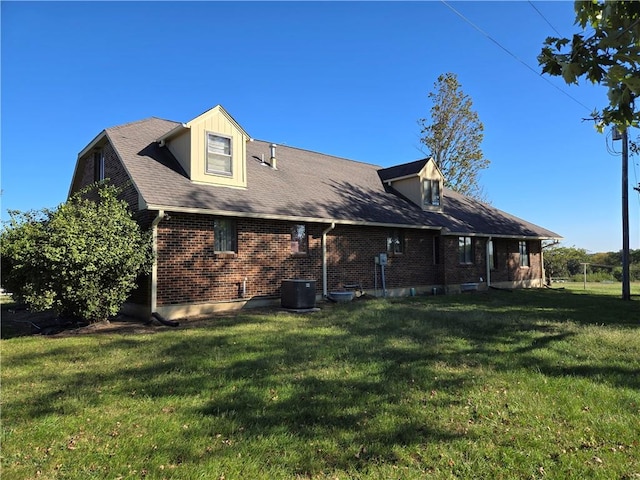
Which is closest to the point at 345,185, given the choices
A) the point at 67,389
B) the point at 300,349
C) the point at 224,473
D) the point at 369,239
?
the point at 369,239

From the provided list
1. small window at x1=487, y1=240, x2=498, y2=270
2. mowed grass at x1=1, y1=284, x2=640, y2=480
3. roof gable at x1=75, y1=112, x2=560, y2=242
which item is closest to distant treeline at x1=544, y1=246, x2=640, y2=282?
small window at x1=487, y1=240, x2=498, y2=270

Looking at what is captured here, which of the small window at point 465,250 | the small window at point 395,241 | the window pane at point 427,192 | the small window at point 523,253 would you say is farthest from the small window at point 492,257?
the small window at point 395,241

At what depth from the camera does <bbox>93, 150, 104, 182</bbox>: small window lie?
14.5 meters

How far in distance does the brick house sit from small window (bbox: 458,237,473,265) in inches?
1.9

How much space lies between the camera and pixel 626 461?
138 inches

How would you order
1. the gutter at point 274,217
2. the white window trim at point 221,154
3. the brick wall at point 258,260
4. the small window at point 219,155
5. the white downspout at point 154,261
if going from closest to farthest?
1. the white downspout at point 154,261
2. the gutter at point 274,217
3. the brick wall at point 258,260
4. the white window trim at point 221,154
5. the small window at point 219,155

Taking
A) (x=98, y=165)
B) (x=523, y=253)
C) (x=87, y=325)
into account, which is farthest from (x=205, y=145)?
(x=523, y=253)

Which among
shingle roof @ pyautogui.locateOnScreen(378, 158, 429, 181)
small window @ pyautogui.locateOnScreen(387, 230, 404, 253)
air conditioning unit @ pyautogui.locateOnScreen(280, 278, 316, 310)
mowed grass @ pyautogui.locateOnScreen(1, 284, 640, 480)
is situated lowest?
mowed grass @ pyautogui.locateOnScreen(1, 284, 640, 480)

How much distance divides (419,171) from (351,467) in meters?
17.2

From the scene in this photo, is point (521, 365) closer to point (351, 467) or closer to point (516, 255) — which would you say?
point (351, 467)

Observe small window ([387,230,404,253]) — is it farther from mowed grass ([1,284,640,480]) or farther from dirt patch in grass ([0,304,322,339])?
mowed grass ([1,284,640,480])

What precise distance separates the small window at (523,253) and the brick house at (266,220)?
204 cm

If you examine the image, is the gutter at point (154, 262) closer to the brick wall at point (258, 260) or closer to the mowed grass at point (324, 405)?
the brick wall at point (258, 260)

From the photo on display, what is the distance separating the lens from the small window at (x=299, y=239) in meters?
13.9
